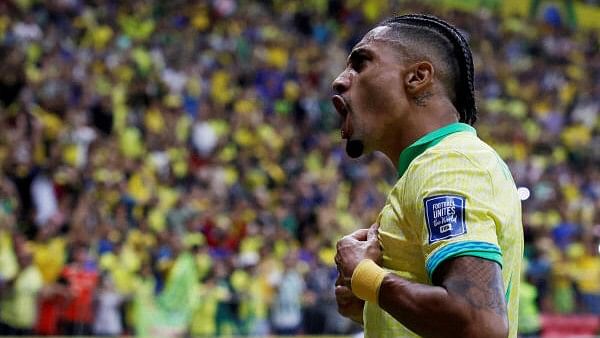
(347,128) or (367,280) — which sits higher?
(347,128)

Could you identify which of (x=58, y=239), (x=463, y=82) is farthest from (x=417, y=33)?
(x=58, y=239)

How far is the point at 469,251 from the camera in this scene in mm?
2457

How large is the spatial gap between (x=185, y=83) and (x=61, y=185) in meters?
4.24

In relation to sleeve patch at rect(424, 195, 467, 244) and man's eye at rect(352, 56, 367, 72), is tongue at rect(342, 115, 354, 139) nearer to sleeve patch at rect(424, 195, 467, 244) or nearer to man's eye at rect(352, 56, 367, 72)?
man's eye at rect(352, 56, 367, 72)

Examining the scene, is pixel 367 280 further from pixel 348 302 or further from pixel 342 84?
pixel 342 84

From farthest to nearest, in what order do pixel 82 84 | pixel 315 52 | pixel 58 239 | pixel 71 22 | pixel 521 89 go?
pixel 521 89 < pixel 315 52 < pixel 71 22 < pixel 82 84 < pixel 58 239

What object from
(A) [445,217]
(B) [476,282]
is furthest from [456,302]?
(A) [445,217]

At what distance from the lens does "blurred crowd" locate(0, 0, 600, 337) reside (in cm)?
1104

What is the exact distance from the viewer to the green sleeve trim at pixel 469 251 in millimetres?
2457

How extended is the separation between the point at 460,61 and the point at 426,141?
0.27 m

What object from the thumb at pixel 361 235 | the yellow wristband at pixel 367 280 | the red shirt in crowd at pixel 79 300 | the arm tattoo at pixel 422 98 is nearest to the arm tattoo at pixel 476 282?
the yellow wristband at pixel 367 280

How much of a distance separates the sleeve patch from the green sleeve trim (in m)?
0.03

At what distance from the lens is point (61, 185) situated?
Answer: 12234mm

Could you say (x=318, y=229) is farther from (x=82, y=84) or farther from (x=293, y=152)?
(x=82, y=84)
